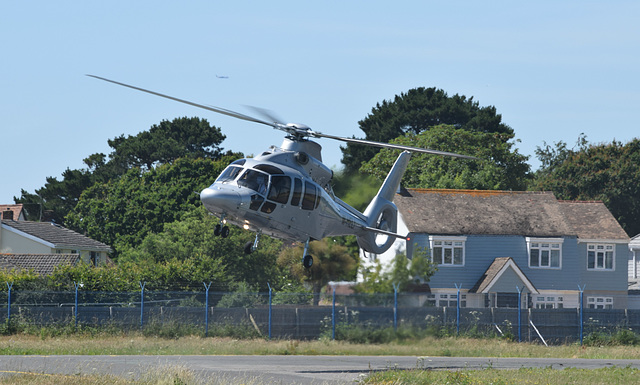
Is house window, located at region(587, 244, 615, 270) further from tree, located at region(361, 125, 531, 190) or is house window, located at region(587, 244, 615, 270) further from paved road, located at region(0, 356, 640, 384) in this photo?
paved road, located at region(0, 356, 640, 384)

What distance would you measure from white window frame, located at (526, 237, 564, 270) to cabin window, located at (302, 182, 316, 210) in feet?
108

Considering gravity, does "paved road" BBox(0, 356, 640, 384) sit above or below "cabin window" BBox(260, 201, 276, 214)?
below

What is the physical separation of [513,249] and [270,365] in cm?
3377

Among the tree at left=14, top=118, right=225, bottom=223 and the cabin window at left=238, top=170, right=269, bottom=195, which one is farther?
the tree at left=14, top=118, right=225, bottom=223

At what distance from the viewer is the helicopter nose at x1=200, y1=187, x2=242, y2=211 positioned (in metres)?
30.1

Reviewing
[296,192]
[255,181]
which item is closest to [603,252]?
[296,192]

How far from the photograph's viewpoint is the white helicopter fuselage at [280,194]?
30453 mm

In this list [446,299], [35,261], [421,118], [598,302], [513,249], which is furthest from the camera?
[421,118]

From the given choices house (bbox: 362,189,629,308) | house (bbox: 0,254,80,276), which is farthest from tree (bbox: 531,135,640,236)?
house (bbox: 0,254,80,276)

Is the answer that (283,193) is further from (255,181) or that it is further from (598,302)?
(598,302)

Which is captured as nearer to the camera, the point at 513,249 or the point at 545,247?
the point at 513,249

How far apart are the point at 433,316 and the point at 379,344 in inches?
170

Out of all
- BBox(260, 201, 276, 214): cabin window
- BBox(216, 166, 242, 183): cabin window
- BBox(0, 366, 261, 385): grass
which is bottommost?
BBox(0, 366, 261, 385): grass

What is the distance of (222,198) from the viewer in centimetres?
3006
